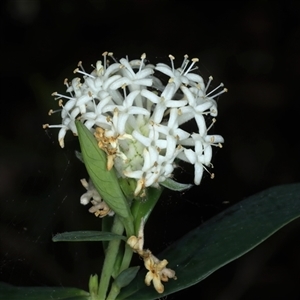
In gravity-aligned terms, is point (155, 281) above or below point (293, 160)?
above

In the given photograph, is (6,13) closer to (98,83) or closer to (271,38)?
(271,38)

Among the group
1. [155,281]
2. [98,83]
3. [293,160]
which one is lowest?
[293,160]

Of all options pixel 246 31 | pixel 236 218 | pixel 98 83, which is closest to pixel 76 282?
pixel 236 218

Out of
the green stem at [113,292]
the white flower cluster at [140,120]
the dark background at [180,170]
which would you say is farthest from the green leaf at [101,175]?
the dark background at [180,170]

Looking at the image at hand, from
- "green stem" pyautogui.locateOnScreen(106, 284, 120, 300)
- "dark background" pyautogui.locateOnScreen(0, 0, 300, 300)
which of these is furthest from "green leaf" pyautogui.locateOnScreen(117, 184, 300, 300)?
"dark background" pyautogui.locateOnScreen(0, 0, 300, 300)

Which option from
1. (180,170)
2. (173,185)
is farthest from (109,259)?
(180,170)

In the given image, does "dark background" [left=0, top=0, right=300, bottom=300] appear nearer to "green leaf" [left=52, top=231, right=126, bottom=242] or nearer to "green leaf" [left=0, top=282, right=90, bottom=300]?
"green leaf" [left=0, top=282, right=90, bottom=300]
